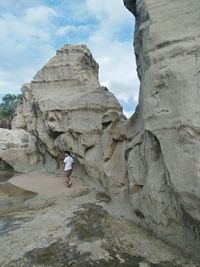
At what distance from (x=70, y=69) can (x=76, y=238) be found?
1455 centimetres

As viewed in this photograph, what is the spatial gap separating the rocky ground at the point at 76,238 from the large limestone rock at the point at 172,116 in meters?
0.63

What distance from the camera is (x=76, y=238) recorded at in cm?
931

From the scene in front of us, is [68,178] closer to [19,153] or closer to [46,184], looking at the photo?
[46,184]

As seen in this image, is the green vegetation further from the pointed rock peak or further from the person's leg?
the person's leg

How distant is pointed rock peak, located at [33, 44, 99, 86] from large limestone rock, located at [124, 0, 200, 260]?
1249 cm

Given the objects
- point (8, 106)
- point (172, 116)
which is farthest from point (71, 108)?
point (8, 106)

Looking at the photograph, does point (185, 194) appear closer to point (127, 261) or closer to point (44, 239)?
point (127, 261)

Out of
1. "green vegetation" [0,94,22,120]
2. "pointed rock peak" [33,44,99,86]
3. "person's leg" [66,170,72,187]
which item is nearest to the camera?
"person's leg" [66,170,72,187]

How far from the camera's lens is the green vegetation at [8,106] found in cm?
4831

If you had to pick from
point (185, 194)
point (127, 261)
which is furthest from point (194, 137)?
point (127, 261)

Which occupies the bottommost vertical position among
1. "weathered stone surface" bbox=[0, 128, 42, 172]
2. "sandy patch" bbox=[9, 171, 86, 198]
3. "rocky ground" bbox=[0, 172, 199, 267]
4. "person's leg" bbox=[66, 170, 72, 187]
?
"rocky ground" bbox=[0, 172, 199, 267]

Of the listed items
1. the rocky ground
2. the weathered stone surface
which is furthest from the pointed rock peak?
the rocky ground

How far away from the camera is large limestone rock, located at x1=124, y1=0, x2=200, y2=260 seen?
23.8 ft

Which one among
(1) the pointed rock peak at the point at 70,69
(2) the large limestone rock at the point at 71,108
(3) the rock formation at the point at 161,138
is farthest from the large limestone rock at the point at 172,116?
(1) the pointed rock peak at the point at 70,69
